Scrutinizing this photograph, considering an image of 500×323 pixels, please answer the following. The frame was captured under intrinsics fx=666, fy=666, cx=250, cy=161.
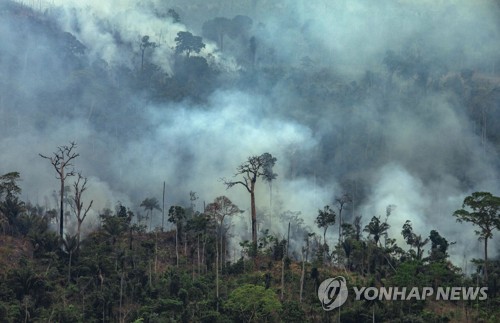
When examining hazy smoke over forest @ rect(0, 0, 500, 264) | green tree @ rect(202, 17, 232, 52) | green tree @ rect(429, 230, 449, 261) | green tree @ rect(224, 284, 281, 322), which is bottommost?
green tree @ rect(224, 284, 281, 322)

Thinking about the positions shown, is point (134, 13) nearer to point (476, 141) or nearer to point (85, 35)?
point (85, 35)

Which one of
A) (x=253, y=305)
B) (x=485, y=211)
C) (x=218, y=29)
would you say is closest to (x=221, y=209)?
(x=253, y=305)

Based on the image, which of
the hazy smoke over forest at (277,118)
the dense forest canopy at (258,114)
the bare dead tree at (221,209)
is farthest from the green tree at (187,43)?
the bare dead tree at (221,209)

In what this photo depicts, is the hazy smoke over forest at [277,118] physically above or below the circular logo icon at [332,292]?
above

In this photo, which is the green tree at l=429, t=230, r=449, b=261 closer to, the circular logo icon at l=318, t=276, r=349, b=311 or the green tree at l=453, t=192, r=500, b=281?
the green tree at l=453, t=192, r=500, b=281

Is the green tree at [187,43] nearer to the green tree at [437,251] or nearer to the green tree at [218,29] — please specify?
the green tree at [218,29]

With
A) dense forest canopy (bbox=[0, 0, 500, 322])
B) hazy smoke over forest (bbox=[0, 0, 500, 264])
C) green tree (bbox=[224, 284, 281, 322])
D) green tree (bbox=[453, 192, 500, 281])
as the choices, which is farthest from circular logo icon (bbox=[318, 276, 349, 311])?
hazy smoke over forest (bbox=[0, 0, 500, 264])

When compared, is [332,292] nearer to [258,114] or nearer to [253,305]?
[253,305]
